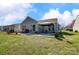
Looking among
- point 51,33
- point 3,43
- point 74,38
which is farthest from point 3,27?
point 74,38

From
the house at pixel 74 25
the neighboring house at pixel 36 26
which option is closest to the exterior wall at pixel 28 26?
the neighboring house at pixel 36 26

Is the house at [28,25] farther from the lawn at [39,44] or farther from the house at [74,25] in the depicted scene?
the house at [74,25]

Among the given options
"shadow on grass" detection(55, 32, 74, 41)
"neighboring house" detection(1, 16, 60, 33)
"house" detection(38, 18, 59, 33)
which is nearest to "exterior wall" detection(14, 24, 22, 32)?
"neighboring house" detection(1, 16, 60, 33)

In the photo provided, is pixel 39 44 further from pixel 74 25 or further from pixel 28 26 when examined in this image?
pixel 74 25

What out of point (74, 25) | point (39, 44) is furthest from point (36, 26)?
point (74, 25)

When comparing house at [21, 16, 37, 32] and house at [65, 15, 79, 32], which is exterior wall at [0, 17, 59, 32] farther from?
house at [65, 15, 79, 32]

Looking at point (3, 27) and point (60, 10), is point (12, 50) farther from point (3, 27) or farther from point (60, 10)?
point (60, 10)

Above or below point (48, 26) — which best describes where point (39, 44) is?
below
